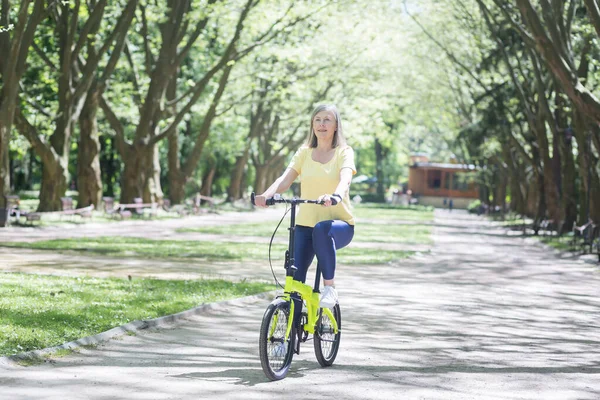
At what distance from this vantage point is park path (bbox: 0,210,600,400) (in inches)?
293

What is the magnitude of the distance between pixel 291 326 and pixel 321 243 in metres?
0.65

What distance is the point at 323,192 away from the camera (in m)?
8.31

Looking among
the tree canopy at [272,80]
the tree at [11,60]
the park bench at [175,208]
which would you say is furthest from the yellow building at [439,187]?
the tree at [11,60]

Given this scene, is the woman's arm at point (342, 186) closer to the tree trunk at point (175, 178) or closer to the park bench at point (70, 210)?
the park bench at point (70, 210)

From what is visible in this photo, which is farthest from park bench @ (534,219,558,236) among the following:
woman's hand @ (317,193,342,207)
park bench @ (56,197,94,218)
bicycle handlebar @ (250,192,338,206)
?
woman's hand @ (317,193,342,207)

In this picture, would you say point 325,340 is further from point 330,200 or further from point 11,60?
point 11,60

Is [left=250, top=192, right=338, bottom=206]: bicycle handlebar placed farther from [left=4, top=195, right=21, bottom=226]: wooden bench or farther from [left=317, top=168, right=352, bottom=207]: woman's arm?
[left=4, top=195, right=21, bottom=226]: wooden bench

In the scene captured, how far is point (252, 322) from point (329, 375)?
3.64 metres

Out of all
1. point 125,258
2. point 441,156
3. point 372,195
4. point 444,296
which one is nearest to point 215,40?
point 125,258

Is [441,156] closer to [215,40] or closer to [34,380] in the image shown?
[215,40]

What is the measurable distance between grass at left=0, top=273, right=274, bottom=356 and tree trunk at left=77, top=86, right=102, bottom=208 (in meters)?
23.2

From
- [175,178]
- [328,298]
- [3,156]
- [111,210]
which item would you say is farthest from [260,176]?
[328,298]

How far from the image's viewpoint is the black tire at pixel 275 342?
7.53 m

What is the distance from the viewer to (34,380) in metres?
7.44
